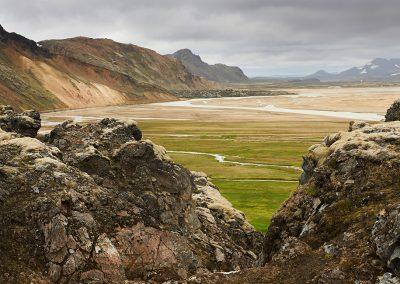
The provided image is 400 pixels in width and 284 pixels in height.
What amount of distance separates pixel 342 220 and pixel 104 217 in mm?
13434

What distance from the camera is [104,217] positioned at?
26.3 meters

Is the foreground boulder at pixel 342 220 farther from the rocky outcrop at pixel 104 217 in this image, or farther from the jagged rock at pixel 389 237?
the rocky outcrop at pixel 104 217

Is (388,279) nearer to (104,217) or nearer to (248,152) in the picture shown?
(104,217)

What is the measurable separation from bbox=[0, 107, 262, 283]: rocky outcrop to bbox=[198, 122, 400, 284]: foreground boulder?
16.2ft

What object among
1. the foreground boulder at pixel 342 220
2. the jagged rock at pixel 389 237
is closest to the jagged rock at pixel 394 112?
the foreground boulder at pixel 342 220

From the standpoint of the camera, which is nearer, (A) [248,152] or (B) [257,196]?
(B) [257,196]

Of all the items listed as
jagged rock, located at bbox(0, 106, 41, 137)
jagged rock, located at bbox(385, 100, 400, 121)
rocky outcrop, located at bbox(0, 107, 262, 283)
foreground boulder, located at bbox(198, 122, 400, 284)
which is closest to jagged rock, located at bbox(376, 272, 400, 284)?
foreground boulder, located at bbox(198, 122, 400, 284)

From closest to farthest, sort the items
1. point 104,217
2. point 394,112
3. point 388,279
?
point 388,279 < point 104,217 < point 394,112

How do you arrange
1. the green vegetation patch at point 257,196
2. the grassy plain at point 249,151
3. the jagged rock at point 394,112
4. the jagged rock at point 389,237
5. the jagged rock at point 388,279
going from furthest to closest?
the grassy plain at point 249,151
the green vegetation patch at point 257,196
the jagged rock at point 394,112
the jagged rock at point 389,237
the jagged rock at point 388,279

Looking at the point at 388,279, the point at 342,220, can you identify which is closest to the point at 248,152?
the point at 342,220

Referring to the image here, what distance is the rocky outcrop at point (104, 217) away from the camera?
76.5 feet

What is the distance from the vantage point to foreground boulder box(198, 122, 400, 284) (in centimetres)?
1850

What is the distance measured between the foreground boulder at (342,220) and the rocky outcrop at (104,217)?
4938mm

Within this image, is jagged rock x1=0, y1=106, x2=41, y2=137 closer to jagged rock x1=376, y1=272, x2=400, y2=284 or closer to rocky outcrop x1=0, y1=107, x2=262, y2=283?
rocky outcrop x1=0, y1=107, x2=262, y2=283
